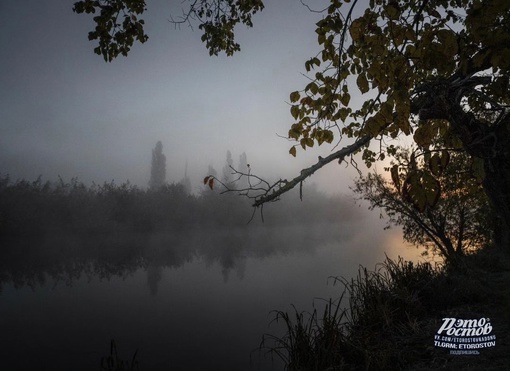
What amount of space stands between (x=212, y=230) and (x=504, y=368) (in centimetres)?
5125

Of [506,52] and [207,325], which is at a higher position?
[506,52]

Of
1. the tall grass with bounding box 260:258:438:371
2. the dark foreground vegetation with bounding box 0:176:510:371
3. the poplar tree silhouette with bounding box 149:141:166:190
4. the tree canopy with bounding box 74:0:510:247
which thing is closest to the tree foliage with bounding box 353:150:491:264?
the dark foreground vegetation with bounding box 0:176:510:371

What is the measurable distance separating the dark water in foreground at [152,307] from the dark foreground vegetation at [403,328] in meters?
3.67

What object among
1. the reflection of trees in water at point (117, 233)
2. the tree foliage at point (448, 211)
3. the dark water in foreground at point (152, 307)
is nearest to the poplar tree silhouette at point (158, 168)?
the reflection of trees in water at point (117, 233)

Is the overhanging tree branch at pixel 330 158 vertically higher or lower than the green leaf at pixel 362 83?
lower

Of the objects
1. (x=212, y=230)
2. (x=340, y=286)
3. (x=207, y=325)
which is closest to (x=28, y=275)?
(x=207, y=325)

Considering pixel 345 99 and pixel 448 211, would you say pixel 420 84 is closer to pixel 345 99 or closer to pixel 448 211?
pixel 345 99

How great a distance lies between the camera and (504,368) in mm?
3350

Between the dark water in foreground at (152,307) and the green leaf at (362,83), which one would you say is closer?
the green leaf at (362,83)

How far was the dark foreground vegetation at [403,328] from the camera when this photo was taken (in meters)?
4.00

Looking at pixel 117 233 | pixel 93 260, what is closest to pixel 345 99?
pixel 93 260

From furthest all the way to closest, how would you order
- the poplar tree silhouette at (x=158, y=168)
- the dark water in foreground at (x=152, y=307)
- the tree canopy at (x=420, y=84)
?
the poplar tree silhouette at (x=158, y=168) → the dark water in foreground at (x=152, y=307) → the tree canopy at (x=420, y=84)

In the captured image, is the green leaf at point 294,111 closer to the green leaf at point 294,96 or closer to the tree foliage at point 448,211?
the green leaf at point 294,96

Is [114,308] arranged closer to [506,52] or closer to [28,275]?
[28,275]
